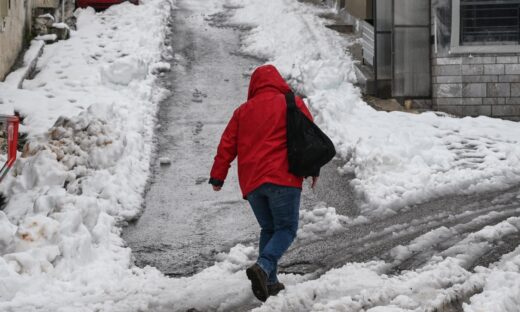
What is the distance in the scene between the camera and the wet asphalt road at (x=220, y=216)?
8.02 meters

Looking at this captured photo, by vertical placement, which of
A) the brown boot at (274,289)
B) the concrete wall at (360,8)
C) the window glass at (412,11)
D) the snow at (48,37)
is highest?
the window glass at (412,11)

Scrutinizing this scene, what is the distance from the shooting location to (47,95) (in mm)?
13258

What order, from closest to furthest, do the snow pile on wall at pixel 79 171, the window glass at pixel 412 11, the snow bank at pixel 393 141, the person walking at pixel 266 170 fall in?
the person walking at pixel 266 170 → the snow pile on wall at pixel 79 171 → the snow bank at pixel 393 141 → the window glass at pixel 412 11

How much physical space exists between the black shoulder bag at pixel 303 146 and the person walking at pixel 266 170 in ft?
0.18

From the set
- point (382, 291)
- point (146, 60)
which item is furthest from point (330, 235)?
point (146, 60)

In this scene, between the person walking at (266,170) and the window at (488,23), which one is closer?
the person walking at (266,170)

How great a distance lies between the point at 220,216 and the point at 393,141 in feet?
8.96

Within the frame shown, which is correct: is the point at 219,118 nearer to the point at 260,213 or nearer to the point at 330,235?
the point at 330,235

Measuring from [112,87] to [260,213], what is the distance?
8.13 m

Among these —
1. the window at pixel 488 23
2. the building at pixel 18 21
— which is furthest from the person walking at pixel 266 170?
the window at pixel 488 23

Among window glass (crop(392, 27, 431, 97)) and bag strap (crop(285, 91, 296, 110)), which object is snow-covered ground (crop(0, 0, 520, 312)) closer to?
window glass (crop(392, 27, 431, 97))

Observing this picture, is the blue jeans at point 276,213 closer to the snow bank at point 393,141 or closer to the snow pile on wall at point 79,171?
the snow pile on wall at point 79,171

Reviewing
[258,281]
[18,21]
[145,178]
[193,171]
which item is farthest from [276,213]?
[18,21]

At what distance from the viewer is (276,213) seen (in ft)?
20.7
